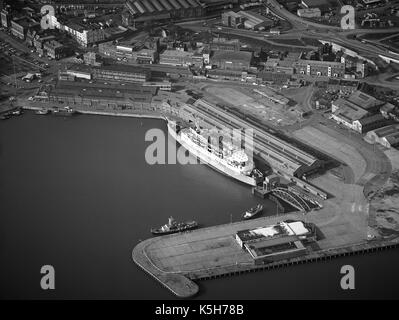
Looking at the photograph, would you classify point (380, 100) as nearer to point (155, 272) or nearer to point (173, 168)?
point (173, 168)

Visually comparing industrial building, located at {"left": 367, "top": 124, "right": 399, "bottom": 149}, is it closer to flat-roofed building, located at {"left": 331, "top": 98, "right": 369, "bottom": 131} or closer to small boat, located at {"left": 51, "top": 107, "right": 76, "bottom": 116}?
flat-roofed building, located at {"left": 331, "top": 98, "right": 369, "bottom": 131}

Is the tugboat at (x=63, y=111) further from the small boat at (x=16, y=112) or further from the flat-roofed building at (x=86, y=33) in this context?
the flat-roofed building at (x=86, y=33)

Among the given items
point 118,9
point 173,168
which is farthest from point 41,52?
point 173,168

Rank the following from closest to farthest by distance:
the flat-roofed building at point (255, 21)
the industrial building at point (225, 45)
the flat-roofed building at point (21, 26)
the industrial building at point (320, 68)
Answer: the industrial building at point (320, 68), the industrial building at point (225, 45), the flat-roofed building at point (21, 26), the flat-roofed building at point (255, 21)

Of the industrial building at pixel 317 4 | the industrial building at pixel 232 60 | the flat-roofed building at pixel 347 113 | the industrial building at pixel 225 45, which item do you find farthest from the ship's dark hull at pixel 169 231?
the industrial building at pixel 317 4

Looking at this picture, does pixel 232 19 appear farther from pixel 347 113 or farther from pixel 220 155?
pixel 220 155

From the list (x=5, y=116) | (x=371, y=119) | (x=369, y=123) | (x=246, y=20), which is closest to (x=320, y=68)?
(x=371, y=119)
